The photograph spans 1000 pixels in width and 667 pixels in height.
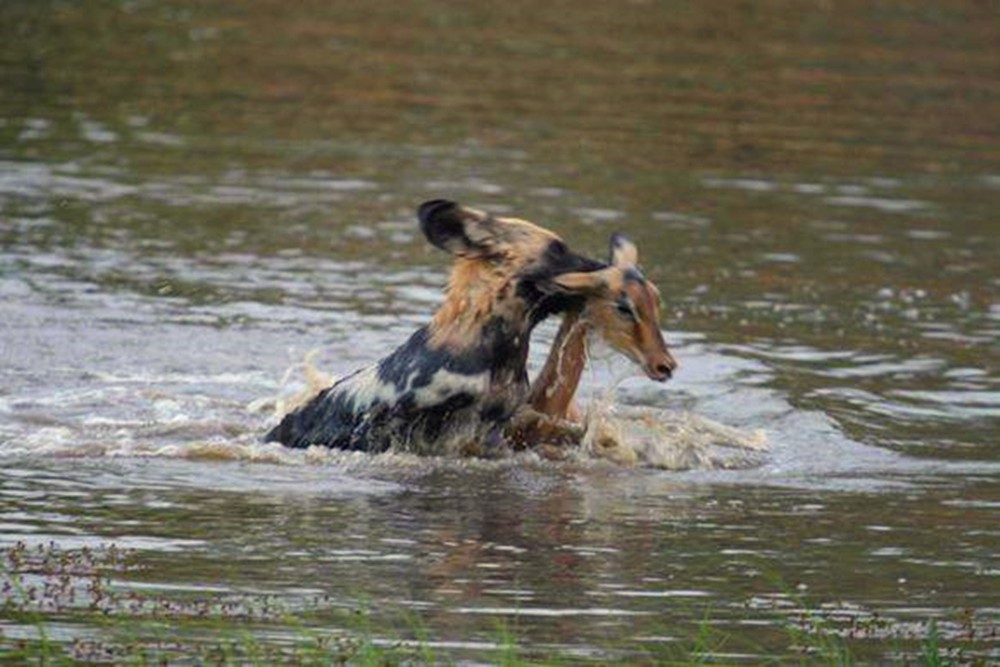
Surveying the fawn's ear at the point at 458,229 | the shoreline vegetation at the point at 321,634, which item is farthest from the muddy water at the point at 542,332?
the fawn's ear at the point at 458,229

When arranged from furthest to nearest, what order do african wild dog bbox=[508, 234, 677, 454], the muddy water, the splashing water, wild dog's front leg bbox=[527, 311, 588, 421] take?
the splashing water
wild dog's front leg bbox=[527, 311, 588, 421]
african wild dog bbox=[508, 234, 677, 454]
the muddy water

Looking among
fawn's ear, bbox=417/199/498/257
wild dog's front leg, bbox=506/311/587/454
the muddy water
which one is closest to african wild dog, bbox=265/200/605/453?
fawn's ear, bbox=417/199/498/257

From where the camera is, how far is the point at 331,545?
8711 mm

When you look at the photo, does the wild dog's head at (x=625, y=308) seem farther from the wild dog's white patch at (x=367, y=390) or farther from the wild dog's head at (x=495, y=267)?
the wild dog's white patch at (x=367, y=390)

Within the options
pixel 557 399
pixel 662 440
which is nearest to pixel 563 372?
pixel 557 399

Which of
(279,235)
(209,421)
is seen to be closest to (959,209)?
(279,235)

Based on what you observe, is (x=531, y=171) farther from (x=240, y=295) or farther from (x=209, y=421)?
(x=209, y=421)

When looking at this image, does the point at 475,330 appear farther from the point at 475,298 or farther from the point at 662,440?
the point at 662,440

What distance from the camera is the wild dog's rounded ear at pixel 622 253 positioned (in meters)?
10.0

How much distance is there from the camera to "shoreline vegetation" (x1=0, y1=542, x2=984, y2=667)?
270 inches

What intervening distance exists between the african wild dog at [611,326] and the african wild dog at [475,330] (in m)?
0.06

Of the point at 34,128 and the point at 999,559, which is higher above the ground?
the point at 999,559

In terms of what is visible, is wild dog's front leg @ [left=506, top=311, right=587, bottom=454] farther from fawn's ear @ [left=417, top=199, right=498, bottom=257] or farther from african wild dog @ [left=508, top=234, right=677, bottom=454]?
fawn's ear @ [left=417, top=199, right=498, bottom=257]

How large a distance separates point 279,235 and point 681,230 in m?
2.70
